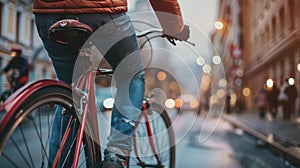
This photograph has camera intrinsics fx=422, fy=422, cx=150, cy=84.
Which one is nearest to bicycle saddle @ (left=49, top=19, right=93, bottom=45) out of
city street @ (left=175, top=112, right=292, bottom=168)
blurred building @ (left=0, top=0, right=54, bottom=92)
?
blurred building @ (left=0, top=0, right=54, bottom=92)

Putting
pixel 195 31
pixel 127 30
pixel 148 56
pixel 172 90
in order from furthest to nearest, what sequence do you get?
pixel 172 90 → pixel 148 56 → pixel 195 31 → pixel 127 30

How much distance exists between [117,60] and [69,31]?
14.2 inches

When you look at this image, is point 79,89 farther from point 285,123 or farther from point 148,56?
point 285,123

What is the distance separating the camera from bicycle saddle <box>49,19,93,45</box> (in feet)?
5.99

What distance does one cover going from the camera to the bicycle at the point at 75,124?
142 centimetres

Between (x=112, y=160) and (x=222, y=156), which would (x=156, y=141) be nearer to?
(x=112, y=160)

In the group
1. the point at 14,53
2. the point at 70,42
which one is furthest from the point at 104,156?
the point at 14,53

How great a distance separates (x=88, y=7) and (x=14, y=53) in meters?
3.68

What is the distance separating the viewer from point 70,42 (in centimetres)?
199

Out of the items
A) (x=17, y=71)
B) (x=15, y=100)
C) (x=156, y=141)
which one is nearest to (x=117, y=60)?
(x=15, y=100)

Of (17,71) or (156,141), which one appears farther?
(17,71)

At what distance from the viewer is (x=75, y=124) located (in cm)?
200

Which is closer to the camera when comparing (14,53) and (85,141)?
(85,141)

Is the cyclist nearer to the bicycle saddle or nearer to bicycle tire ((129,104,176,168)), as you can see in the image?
the bicycle saddle
